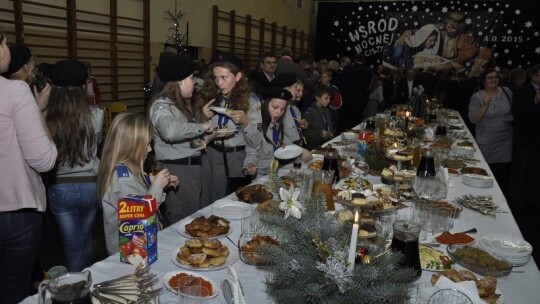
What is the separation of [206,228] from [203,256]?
0.28m

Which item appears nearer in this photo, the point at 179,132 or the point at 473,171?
the point at 179,132

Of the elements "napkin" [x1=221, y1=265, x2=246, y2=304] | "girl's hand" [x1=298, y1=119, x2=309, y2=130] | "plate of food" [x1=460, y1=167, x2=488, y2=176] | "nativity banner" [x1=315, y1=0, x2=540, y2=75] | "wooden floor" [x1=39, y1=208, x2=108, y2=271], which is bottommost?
"wooden floor" [x1=39, y1=208, x2=108, y2=271]

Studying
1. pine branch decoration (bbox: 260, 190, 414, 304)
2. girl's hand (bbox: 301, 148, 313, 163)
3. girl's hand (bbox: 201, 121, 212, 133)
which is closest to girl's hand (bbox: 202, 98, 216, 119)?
girl's hand (bbox: 201, 121, 212, 133)

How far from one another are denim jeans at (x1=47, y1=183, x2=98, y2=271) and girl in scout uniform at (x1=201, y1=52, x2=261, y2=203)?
2.73 feet

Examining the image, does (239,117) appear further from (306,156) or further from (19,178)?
(19,178)

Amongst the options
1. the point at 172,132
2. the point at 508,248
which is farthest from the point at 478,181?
the point at 172,132

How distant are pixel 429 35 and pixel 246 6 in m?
5.81

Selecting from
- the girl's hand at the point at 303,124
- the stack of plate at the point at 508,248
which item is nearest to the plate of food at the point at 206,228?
the stack of plate at the point at 508,248

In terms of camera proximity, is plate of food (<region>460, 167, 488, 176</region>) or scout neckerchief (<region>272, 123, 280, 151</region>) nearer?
plate of food (<region>460, 167, 488, 176</region>)

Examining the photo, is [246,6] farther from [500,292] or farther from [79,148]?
[500,292]

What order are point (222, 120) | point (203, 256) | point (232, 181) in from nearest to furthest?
point (203, 256)
point (222, 120)
point (232, 181)

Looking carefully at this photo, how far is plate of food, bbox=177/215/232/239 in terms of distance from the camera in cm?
178

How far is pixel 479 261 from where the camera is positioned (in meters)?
1.61

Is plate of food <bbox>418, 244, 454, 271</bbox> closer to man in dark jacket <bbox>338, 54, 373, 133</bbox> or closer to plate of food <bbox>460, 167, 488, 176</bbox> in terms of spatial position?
plate of food <bbox>460, 167, 488, 176</bbox>
